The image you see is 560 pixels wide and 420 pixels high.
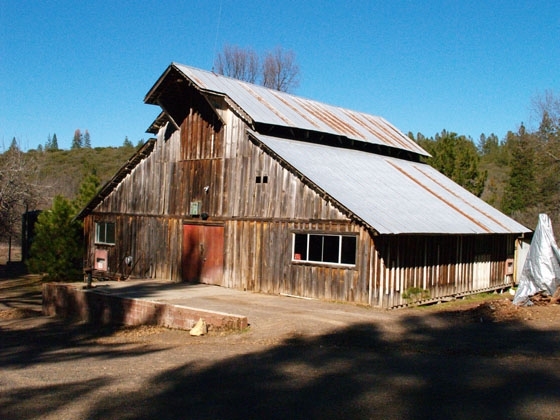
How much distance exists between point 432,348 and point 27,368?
25.3ft

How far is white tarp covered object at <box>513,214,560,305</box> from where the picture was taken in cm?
1811

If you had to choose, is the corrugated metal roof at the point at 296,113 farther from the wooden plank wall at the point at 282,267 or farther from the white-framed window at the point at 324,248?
the white-framed window at the point at 324,248

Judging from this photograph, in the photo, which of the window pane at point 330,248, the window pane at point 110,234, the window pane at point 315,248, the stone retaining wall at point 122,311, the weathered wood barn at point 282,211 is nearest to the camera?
the stone retaining wall at point 122,311

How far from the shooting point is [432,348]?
12.2 metres

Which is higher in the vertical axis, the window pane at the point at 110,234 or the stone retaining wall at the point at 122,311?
the window pane at the point at 110,234

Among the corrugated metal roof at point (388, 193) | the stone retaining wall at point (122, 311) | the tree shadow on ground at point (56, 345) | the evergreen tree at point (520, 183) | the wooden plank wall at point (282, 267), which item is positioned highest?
the evergreen tree at point (520, 183)

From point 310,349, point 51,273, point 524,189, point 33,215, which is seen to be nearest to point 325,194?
point 310,349

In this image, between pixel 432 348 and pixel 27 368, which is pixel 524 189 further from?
pixel 27 368

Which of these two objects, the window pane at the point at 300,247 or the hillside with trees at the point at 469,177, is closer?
the window pane at the point at 300,247

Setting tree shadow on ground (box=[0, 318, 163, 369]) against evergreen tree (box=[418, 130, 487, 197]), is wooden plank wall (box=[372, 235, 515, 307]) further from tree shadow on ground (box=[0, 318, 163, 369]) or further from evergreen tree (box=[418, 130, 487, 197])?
evergreen tree (box=[418, 130, 487, 197])

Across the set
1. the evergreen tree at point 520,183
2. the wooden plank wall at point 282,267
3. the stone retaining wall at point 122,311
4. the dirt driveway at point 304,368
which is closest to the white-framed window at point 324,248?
the wooden plank wall at point 282,267

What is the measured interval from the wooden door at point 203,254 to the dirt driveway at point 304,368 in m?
5.98

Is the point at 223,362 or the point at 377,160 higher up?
the point at 377,160

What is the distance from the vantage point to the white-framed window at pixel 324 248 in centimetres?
1862
